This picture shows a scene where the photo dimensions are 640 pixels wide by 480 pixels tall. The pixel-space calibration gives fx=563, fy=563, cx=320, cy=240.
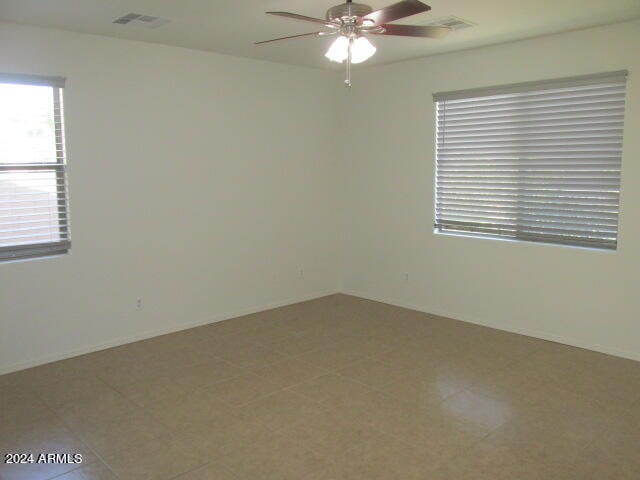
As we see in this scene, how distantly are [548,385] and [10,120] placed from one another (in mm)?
4288

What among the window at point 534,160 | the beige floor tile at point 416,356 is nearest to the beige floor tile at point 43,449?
the beige floor tile at point 416,356

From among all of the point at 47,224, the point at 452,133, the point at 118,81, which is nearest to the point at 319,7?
the point at 118,81

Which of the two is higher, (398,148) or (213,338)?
(398,148)

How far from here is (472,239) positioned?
209 inches

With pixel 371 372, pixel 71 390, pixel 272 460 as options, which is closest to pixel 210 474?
pixel 272 460

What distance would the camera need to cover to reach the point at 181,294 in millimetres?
5164

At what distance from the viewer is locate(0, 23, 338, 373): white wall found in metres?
4.32

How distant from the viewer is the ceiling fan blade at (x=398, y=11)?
8.22 ft

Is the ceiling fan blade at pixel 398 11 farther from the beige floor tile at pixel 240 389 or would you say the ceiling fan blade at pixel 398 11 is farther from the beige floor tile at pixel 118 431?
the beige floor tile at pixel 118 431

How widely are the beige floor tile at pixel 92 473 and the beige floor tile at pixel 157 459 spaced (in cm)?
3

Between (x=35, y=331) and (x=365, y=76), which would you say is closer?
(x=35, y=331)

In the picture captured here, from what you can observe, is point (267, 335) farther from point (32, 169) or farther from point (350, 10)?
point (350, 10)

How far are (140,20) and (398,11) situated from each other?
217 cm

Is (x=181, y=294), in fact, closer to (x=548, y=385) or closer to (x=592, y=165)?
(x=548, y=385)
